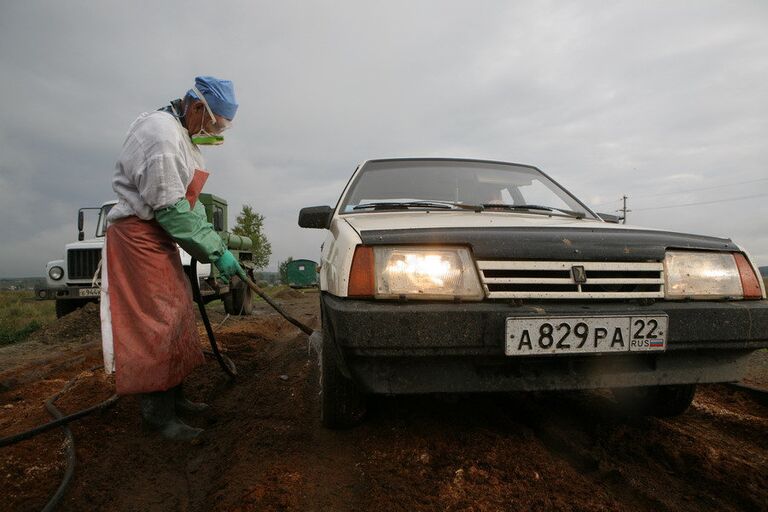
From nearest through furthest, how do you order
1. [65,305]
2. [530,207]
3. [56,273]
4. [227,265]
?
[227,265]
[530,207]
[56,273]
[65,305]

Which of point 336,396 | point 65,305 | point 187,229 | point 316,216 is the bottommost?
point 65,305

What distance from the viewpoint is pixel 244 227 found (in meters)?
45.0

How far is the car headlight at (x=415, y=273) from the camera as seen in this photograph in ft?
6.07

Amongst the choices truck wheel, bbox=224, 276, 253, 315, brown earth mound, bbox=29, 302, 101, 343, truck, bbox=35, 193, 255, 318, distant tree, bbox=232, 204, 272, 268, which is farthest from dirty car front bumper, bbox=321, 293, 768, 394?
distant tree, bbox=232, 204, 272, 268

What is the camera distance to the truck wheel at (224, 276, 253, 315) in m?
9.21

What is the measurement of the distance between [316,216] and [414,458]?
1.64 meters

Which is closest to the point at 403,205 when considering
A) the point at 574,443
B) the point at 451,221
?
the point at 451,221

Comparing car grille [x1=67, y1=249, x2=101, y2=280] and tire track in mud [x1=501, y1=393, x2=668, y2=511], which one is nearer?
tire track in mud [x1=501, y1=393, x2=668, y2=511]

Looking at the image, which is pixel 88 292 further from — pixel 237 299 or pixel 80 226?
pixel 237 299

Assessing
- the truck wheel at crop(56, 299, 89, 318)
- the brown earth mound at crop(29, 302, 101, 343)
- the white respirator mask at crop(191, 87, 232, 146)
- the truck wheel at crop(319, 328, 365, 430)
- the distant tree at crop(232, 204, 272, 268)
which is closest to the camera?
the truck wheel at crop(319, 328, 365, 430)

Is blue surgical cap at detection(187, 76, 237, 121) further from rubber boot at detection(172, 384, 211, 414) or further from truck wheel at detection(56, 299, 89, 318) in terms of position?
truck wheel at detection(56, 299, 89, 318)

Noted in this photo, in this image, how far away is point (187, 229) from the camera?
253 cm

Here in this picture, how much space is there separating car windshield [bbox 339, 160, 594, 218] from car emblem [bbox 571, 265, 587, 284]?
0.97m

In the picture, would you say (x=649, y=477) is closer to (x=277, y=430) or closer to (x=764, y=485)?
(x=764, y=485)
